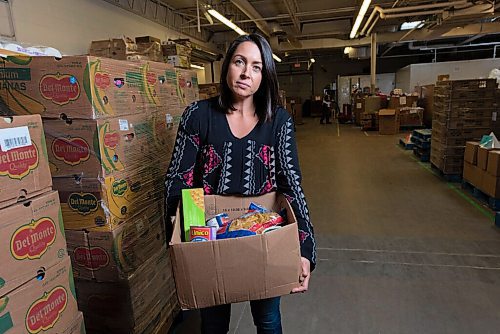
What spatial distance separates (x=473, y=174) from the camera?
157 inches

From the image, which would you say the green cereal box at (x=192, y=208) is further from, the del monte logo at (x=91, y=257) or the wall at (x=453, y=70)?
the wall at (x=453, y=70)

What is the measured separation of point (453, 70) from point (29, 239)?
1342 cm

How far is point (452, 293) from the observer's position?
2.19 meters

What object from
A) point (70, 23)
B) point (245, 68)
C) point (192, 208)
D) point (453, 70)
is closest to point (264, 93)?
point (245, 68)

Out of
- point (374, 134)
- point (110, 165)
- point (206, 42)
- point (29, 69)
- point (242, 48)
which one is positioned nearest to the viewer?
point (242, 48)

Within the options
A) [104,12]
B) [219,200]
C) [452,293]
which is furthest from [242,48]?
[104,12]

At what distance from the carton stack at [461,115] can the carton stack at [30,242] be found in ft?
16.0

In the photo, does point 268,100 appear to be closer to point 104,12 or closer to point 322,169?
point 322,169

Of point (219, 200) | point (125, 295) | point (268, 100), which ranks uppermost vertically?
point (268, 100)

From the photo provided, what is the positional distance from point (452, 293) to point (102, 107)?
7.66 ft

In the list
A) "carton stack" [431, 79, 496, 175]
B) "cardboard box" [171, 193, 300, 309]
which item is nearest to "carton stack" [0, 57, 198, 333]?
"cardboard box" [171, 193, 300, 309]

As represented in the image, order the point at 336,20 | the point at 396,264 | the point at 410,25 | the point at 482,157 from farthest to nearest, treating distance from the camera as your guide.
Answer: the point at 336,20 < the point at 410,25 < the point at 482,157 < the point at 396,264

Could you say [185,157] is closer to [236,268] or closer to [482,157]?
[236,268]

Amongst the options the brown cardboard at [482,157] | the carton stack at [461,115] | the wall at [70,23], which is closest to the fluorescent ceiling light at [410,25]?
the carton stack at [461,115]
